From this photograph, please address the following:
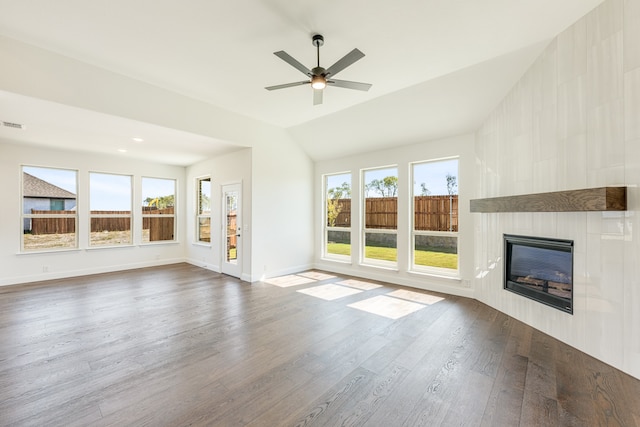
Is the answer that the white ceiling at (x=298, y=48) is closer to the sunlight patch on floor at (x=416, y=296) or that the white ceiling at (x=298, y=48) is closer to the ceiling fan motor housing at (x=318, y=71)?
the ceiling fan motor housing at (x=318, y=71)

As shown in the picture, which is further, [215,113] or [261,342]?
[215,113]

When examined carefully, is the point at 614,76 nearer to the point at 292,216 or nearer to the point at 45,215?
the point at 292,216

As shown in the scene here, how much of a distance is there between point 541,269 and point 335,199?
13.7 feet

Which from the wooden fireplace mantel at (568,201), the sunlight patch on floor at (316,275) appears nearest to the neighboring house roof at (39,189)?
the sunlight patch on floor at (316,275)

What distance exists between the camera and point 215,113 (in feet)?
15.9

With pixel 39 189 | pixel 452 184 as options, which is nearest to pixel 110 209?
pixel 39 189

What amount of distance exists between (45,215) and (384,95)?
7.27 metres

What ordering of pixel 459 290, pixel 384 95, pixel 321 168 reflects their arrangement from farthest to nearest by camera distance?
pixel 321 168, pixel 459 290, pixel 384 95

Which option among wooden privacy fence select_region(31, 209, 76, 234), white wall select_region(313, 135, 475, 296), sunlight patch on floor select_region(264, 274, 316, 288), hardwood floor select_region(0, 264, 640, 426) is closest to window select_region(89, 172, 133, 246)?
wooden privacy fence select_region(31, 209, 76, 234)

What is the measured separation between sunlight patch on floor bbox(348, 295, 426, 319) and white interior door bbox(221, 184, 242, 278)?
115 inches

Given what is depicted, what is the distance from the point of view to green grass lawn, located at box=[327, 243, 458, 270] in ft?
16.3

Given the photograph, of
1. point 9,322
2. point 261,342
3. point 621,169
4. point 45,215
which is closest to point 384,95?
point 621,169

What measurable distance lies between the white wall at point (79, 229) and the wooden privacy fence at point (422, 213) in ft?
17.1

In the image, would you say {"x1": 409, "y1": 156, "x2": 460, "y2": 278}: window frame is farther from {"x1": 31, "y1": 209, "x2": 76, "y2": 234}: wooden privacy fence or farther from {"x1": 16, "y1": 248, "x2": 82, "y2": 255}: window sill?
{"x1": 31, "y1": 209, "x2": 76, "y2": 234}: wooden privacy fence
